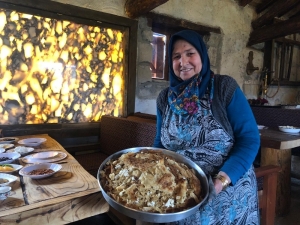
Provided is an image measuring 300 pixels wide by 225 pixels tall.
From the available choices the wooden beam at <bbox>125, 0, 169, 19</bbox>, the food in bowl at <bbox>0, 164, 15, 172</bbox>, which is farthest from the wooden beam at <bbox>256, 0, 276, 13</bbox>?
the food in bowl at <bbox>0, 164, 15, 172</bbox>

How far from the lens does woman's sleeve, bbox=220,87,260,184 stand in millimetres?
1077

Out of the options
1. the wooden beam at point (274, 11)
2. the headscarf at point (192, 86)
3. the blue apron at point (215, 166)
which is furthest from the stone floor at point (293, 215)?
the wooden beam at point (274, 11)

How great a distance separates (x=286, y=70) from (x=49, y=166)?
18.0 feet

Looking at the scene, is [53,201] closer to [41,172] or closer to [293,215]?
[41,172]

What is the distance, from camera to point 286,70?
5195 mm

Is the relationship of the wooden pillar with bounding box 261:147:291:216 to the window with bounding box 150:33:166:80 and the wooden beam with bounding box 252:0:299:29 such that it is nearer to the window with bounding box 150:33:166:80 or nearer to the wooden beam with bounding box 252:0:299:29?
the window with bounding box 150:33:166:80

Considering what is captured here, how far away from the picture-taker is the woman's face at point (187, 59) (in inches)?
49.5

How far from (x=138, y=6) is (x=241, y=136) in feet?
7.39

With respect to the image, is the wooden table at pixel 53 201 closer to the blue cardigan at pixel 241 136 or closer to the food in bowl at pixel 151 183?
the food in bowl at pixel 151 183

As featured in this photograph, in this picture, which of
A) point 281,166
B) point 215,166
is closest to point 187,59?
point 215,166

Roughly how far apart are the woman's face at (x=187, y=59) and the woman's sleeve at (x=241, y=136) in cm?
26

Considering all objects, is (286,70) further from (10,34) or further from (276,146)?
A: (10,34)

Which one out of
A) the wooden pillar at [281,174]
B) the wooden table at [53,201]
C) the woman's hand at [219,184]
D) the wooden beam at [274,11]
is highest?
the wooden beam at [274,11]

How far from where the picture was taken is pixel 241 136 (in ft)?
3.71
